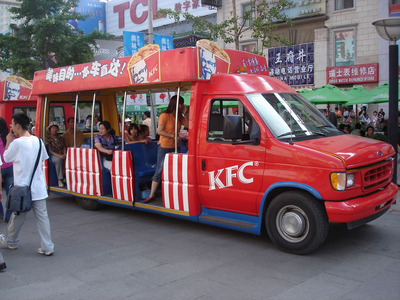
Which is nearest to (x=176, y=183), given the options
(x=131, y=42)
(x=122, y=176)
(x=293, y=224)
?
(x=122, y=176)

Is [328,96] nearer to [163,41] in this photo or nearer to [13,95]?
[163,41]

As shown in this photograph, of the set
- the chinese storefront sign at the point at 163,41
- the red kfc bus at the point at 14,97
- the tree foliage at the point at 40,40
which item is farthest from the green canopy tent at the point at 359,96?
the tree foliage at the point at 40,40

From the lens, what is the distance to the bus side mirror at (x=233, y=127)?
557 cm

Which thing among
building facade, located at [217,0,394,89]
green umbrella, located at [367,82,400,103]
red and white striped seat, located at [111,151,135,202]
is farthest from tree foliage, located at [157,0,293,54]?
building facade, located at [217,0,394,89]

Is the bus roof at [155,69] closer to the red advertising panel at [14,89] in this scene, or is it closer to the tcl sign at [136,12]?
the red advertising panel at [14,89]

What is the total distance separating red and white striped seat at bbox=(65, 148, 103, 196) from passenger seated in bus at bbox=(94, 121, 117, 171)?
135 millimetres

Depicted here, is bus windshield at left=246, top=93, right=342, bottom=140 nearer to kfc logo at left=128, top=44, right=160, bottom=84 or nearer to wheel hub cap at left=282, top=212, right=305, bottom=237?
wheel hub cap at left=282, top=212, right=305, bottom=237

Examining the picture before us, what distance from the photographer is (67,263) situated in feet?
17.2

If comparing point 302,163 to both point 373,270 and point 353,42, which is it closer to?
point 373,270

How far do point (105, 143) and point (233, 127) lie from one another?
3.43 meters

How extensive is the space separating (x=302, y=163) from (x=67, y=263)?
323cm

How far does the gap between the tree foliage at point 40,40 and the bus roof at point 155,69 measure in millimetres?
14675

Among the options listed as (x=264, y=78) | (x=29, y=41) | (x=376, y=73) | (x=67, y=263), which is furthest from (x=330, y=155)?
(x=29, y=41)

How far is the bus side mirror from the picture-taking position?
219 inches
